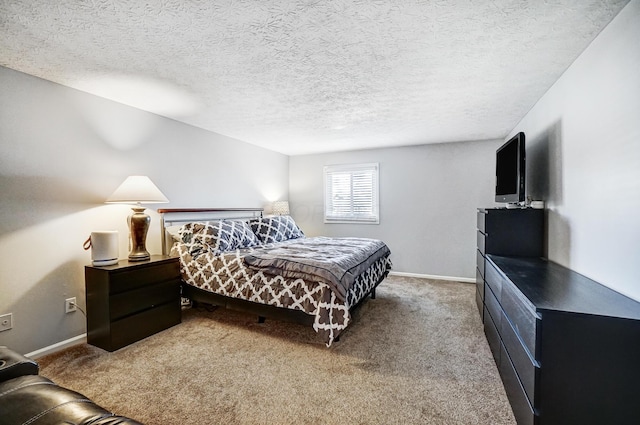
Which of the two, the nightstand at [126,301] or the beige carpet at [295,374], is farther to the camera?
the nightstand at [126,301]

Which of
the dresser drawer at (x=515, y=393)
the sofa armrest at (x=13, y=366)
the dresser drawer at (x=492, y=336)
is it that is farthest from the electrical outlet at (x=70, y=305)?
the dresser drawer at (x=492, y=336)

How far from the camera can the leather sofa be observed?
0.93m

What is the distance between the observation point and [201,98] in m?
2.85

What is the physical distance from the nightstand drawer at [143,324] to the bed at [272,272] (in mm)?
319

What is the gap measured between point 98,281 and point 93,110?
5.32ft

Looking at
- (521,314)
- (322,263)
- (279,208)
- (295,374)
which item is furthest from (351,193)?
(521,314)

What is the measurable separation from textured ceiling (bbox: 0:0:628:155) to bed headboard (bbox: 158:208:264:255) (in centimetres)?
117

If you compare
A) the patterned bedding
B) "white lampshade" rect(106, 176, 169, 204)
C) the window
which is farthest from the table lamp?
the window

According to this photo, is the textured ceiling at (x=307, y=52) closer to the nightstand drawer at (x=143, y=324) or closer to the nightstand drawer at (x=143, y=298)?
the nightstand drawer at (x=143, y=298)

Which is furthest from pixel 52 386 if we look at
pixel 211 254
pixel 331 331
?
pixel 211 254

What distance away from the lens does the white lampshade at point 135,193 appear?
2.65 metres

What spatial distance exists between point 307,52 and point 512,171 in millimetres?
2149

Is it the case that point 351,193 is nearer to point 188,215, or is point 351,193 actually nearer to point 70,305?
point 188,215

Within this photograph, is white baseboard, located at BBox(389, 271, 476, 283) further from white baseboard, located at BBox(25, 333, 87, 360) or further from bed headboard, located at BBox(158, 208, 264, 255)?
white baseboard, located at BBox(25, 333, 87, 360)
